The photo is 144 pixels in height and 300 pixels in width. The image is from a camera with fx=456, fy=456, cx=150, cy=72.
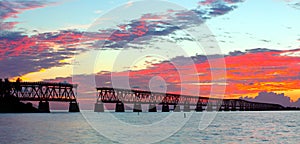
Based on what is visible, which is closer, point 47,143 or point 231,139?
point 47,143

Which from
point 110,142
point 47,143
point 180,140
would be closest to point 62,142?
point 47,143

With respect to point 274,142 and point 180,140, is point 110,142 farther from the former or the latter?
point 274,142

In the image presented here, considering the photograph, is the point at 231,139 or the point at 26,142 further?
the point at 231,139

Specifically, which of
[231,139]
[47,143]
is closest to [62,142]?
[47,143]

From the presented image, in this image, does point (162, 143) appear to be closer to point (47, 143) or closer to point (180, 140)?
point (180, 140)

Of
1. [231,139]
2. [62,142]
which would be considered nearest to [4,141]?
[62,142]

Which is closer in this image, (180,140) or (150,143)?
(150,143)

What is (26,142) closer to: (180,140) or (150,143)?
(150,143)
